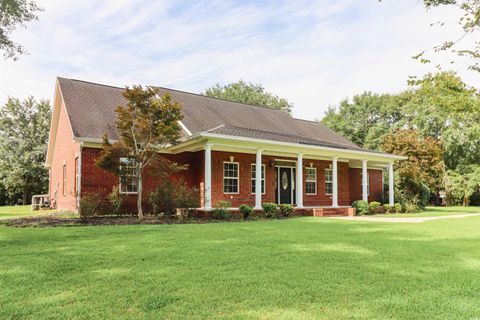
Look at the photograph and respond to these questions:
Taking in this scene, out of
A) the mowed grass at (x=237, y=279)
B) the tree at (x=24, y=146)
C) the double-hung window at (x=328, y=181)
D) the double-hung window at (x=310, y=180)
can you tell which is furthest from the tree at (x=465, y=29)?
the tree at (x=24, y=146)

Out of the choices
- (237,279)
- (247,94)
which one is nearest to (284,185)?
(237,279)

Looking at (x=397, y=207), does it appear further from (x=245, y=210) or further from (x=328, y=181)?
(x=245, y=210)

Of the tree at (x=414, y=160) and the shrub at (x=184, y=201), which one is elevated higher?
the tree at (x=414, y=160)

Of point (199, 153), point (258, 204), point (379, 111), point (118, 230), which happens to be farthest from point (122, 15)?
point (379, 111)

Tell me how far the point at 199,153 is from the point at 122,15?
6.49 metres

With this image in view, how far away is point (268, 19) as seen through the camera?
1367 cm

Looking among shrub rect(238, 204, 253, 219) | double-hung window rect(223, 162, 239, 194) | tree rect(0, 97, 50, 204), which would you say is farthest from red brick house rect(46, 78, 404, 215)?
tree rect(0, 97, 50, 204)

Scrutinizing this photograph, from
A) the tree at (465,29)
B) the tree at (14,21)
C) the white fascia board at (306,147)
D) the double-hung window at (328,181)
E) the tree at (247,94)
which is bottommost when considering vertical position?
the double-hung window at (328,181)

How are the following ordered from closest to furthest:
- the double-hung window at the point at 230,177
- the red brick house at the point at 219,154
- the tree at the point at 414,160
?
the red brick house at the point at 219,154
the double-hung window at the point at 230,177
the tree at the point at 414,160

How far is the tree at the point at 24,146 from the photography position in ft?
101

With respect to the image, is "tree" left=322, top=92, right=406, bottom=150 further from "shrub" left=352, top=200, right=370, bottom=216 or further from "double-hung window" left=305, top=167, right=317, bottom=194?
"shrub" left=352, top=200, right=370, bottom=216

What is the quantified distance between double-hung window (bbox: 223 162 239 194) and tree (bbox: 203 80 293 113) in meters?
26.3

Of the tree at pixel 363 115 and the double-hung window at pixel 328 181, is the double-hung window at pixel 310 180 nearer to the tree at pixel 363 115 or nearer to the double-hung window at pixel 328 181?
the double-hung window at pixel 328 181

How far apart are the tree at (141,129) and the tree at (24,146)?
2270cm
